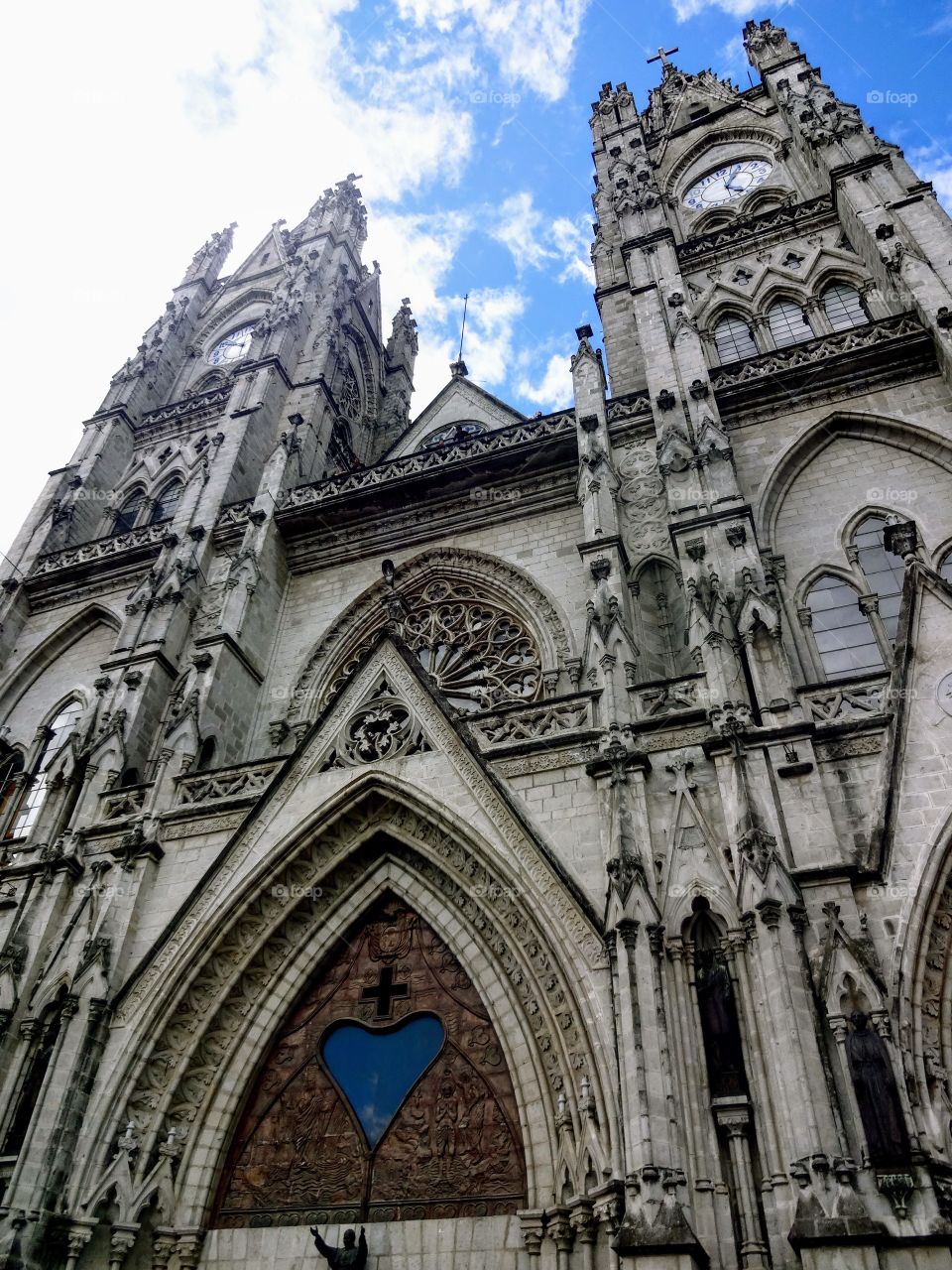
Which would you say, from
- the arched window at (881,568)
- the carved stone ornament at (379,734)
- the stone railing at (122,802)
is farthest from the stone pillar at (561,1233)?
the arched window at (881,568)

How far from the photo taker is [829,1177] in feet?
20.7

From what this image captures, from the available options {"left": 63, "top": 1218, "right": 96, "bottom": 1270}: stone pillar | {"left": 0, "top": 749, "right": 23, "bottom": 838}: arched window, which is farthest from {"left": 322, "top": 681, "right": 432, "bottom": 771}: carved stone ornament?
{"left": 0, "top": 749, "right": 23, "bottom": 838}: arched window

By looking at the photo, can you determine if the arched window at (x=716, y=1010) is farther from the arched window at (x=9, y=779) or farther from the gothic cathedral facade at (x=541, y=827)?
the arched window at (x=9, y=779)

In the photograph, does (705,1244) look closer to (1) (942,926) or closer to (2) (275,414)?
(1) (942,926)

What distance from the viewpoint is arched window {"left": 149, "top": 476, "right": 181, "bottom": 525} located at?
2192 cm

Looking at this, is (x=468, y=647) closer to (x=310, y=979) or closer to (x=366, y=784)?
(x=366, y=784)

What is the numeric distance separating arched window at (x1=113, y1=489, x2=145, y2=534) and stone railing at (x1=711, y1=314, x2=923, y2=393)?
1410 centimetres

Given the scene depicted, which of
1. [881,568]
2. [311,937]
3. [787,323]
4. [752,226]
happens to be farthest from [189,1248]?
[752,226]

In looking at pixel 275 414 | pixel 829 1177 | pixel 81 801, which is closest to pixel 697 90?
pixel 275 414

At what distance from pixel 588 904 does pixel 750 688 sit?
2.90 m

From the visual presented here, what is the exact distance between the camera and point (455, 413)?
22.0 meters

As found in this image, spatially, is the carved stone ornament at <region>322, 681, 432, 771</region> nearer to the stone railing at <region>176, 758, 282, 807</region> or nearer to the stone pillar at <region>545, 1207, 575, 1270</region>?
the stone railing at <region>176, 758, 282, 807</region>

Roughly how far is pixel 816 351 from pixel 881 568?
4314mm

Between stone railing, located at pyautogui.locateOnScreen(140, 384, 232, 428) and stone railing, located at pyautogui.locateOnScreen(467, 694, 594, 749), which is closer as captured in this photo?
stone railing, located at pyautogui.locateOnScreen(467, 694, 594, 749)
